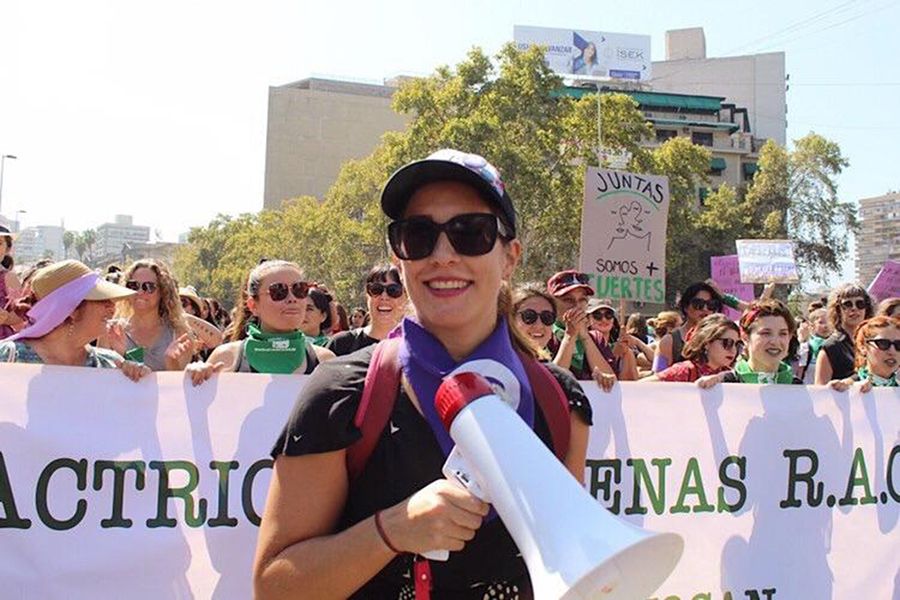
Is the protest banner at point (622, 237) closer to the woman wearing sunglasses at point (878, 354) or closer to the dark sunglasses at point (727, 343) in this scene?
the dark sunglasses at point (727, 343)

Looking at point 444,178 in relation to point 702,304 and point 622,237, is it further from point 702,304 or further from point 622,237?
point 622,237

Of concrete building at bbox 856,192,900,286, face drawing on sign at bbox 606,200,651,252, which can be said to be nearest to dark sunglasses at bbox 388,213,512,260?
face drawing on sign at bbox 606,200,651,252

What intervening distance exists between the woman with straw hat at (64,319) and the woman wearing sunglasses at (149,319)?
0.83m

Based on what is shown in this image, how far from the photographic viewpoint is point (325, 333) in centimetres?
711

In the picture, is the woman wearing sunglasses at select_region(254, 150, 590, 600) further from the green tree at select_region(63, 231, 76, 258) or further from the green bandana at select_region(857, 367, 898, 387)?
the green tree at select_region(63, 231, 76, 258)

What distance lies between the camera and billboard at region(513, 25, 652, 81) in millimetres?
88062

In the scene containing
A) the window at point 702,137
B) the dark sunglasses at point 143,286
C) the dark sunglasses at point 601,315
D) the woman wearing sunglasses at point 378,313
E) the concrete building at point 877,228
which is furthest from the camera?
the concrete building at point 877,228

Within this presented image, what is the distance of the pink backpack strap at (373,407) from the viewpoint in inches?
62.6

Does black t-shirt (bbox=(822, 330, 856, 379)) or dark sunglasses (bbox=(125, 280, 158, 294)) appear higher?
dark sunglasses (bbox=(125, 280, 158, 294))

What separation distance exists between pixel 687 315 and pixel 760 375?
1.64 metres

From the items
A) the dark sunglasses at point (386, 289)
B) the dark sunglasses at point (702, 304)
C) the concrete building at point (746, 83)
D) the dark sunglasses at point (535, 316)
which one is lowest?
the dark sunglasses at point (535, 316)

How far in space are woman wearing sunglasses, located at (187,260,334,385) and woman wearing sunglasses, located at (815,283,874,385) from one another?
9.61ft

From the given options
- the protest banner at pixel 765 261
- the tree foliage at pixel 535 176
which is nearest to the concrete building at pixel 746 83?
the tree foliage at pixel 535 176

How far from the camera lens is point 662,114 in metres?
75.7
